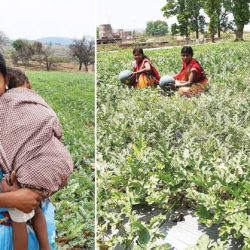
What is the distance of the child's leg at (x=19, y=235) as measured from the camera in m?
1.40

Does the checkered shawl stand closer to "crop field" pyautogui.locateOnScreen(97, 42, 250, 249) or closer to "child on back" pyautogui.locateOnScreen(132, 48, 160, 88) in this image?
"crop field" pyautogui.locateOnScreen(97, 42, 250, 249)

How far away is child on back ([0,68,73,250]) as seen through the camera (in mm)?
1339

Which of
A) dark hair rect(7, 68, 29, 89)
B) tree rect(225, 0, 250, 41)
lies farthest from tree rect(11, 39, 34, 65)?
dark hair rect(7, 68, 29, 89)

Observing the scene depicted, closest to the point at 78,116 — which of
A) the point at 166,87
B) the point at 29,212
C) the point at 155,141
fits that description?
the point at 166,87

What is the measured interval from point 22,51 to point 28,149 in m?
17.8

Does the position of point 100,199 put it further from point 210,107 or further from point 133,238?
point 210,107

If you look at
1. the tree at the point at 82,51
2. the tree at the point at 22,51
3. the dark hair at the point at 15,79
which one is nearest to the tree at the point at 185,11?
the dark hair at the point at 15,79

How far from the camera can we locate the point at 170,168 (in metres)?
3.13

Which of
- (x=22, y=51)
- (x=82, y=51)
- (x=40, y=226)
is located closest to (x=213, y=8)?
(x=40, y=226)

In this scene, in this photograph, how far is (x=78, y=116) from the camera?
748 centimetres

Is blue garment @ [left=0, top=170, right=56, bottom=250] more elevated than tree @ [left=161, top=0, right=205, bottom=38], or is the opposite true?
tree @ [left=161, top=0, right=205, bottom=38]

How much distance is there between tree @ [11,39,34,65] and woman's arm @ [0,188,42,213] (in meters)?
16.4

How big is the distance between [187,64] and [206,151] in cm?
312

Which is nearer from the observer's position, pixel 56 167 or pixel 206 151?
pixel 56 167
